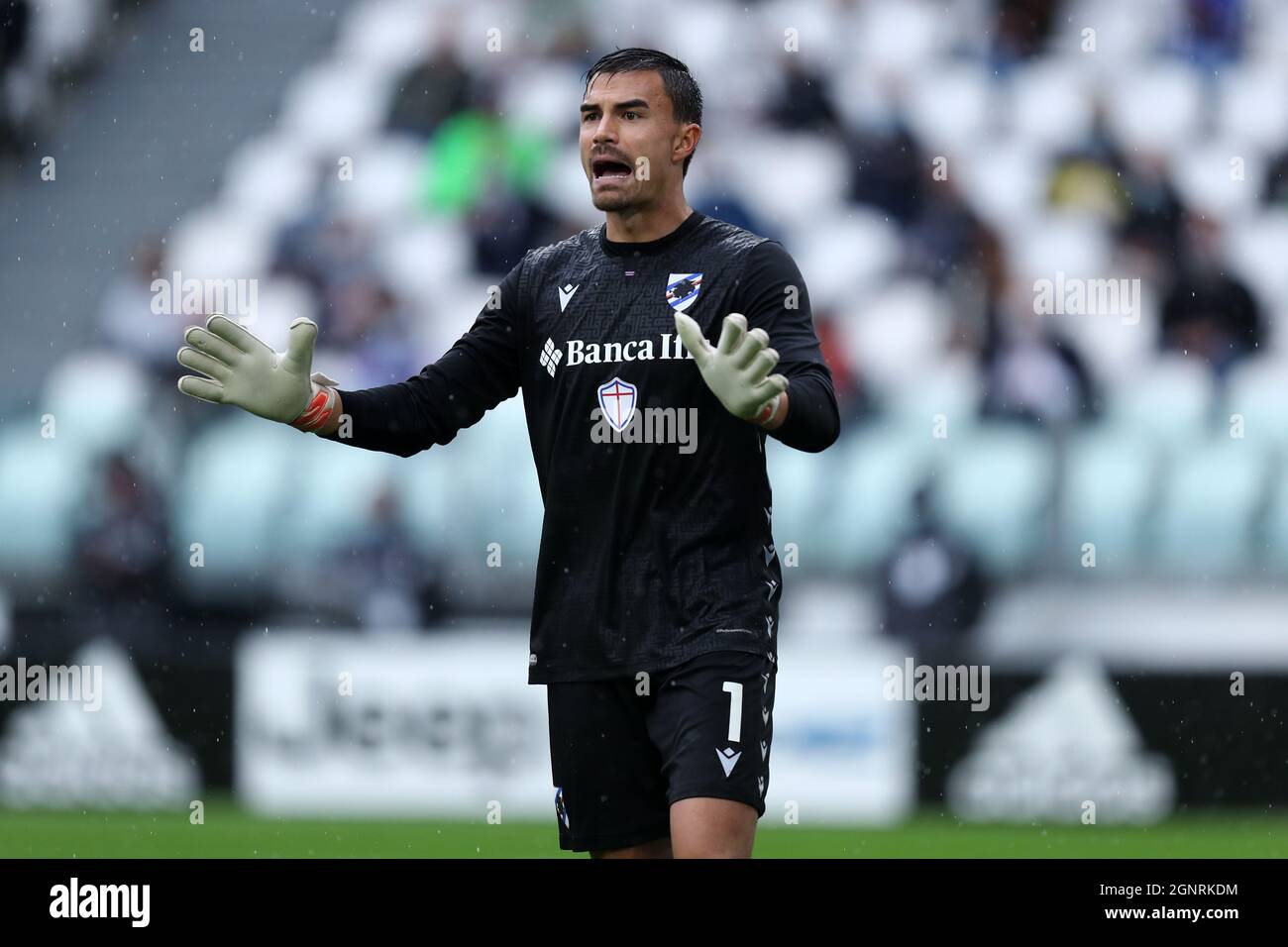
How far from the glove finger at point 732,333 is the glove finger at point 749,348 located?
0.06ft

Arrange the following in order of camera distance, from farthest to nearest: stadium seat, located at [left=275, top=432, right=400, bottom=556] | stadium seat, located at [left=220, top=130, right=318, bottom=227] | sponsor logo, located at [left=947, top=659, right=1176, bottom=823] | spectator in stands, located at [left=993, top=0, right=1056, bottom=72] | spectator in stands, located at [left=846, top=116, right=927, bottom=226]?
spectator in stands, located at [left=993, top=0, right=1056, bottom=72] → stadium seat, located at [left=220, top=130, right=318, bottom=227] → spectator in stands, located at [left=846, top=116, right=927, bottom=226] → stadium seat, located at [left=275, top=432, right=400, bottom=556] → sponsor logo, located at [left=947, top=659, right=1176, bottom=823]

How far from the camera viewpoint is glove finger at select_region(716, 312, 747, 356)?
3920mm

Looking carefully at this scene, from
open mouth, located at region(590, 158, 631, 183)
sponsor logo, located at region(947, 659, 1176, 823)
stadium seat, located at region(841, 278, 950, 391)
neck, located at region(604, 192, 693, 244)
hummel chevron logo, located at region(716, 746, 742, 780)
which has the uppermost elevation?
stadium seat, located at region(841, 278, 950, 391)

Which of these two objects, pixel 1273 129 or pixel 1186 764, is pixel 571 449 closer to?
pixel 1186 764

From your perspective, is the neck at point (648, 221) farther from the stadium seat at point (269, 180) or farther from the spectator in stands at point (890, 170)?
the stadium seat at point (269, 180)

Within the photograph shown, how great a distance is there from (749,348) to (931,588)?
221 inches

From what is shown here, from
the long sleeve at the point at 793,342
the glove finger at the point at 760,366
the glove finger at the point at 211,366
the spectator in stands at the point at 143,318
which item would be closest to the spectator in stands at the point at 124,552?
the spectator in stands at the point at 143,318

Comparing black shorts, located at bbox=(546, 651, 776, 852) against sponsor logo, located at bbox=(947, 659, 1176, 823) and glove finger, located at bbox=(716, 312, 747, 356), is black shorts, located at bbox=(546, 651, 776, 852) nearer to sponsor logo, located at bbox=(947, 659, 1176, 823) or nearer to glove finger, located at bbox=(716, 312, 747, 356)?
glove finger, located at bbox=(716, 312, 747, 356)

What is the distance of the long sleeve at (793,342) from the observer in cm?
408

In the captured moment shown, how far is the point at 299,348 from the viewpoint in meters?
4.33

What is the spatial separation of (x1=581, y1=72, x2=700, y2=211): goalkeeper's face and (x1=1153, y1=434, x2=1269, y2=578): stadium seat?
232 inches

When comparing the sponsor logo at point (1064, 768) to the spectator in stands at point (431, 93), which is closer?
the sponsor logo at point (1064, 768)
